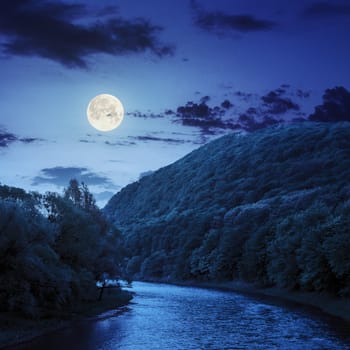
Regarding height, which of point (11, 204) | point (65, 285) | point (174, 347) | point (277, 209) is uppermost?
point (277, 209)

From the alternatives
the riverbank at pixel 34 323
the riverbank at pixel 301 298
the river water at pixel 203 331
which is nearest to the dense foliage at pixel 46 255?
the riverbank at pixel 34 323

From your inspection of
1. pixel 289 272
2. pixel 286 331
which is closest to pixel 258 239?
pixel 289 272

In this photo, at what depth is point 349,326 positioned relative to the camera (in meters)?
60.0

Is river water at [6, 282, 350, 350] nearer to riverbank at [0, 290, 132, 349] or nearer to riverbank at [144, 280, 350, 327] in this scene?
riverbank at [0, 290, 132, 349]

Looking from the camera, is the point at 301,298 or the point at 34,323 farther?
the point at 301,298

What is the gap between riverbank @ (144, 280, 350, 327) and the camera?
72.8 m

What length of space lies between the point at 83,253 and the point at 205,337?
2190 cm

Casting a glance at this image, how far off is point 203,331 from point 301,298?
40674 millimetres

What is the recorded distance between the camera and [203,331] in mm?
56375

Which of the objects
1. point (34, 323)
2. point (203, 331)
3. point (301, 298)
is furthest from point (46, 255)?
point (301, 298)

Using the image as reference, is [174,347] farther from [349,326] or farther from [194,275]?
[194,275]

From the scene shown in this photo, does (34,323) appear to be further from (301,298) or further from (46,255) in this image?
(301,298)

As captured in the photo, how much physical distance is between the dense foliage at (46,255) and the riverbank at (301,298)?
3180 cm

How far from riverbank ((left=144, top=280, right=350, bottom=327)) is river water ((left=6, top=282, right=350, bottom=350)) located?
146 inches
